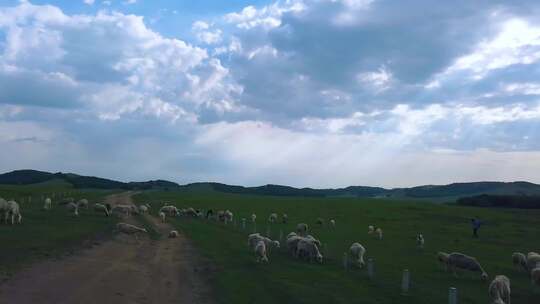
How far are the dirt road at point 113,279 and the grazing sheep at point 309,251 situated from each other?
6007 millimetres

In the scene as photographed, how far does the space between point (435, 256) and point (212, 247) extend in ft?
50.6

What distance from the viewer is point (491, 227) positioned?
6800 centimetres

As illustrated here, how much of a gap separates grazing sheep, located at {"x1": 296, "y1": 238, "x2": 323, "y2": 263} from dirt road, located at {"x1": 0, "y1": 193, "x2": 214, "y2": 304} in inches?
236

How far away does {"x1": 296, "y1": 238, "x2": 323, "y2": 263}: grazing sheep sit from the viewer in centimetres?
3017

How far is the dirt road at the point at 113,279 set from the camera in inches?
663

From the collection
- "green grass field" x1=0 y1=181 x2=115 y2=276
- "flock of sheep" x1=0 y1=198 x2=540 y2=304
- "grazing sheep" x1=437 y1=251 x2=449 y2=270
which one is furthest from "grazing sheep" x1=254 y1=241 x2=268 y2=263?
"grazing sheep" x1=437 y1=251 x2=449 y2=270

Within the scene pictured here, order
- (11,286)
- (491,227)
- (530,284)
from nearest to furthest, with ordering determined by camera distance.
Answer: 1. (11,286)
2. (530,284)
3. (491,227)

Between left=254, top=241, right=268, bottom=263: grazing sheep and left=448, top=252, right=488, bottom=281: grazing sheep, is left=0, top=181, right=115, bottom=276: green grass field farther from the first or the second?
left=448, top=252, right=488, bottom=281: grazing sheep

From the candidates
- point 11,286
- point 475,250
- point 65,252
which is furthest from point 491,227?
point 11,286

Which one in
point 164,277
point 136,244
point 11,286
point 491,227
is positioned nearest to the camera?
point 11,286

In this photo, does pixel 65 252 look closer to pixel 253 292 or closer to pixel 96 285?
pixel 96 285

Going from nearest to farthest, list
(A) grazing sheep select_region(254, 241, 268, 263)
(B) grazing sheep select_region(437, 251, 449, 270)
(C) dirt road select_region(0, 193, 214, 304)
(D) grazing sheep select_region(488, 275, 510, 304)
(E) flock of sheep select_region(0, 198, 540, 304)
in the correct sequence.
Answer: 1. (C) dirt road select_region(0, 193, 214, 304)
2. (D) grazing sheep select_region(488, 275, 510, 304)
3. (E) flock of sheep select_region(0, 198, 540, 304)
4. (A) grazing sheep select_region(254, 241, 268, 263)
5. (B) grazing sheep select_region(437, 251, 449, 270)

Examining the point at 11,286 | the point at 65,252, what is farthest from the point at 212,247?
the point at 11,286

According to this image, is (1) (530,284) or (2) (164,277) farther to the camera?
(1) (530,284)
